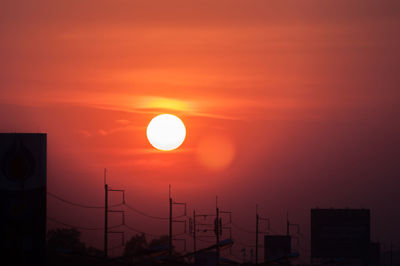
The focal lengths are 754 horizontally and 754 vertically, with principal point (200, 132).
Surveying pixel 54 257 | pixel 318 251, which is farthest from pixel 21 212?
pixel 318 251

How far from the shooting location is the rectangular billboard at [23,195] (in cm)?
4862

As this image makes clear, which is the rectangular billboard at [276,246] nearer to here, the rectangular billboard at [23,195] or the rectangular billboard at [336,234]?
the rectangular billboard at [336,234]

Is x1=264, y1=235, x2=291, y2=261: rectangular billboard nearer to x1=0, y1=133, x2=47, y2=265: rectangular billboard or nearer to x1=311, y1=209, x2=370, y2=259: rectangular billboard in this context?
x1=311, y1=209, x2=370, y2=259: rectangular billboard

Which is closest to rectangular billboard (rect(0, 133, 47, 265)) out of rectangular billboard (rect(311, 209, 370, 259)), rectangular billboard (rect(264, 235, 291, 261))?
rectangular billboard (rect(311, 209, 370, 259))

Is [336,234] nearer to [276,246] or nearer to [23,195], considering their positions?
[276,246]

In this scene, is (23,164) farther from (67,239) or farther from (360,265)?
(67,239)

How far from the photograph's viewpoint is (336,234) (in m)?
125

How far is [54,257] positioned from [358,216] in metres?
51.9

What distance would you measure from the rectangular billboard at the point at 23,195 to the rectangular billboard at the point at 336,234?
81291 mm

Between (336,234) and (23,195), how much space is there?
84.1 meters

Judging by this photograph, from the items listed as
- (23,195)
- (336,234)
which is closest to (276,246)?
(336,234)

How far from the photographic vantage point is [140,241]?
7372 inches

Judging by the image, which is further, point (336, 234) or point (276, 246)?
point (276, 246)

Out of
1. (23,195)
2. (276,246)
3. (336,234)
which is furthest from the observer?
(276,246)
